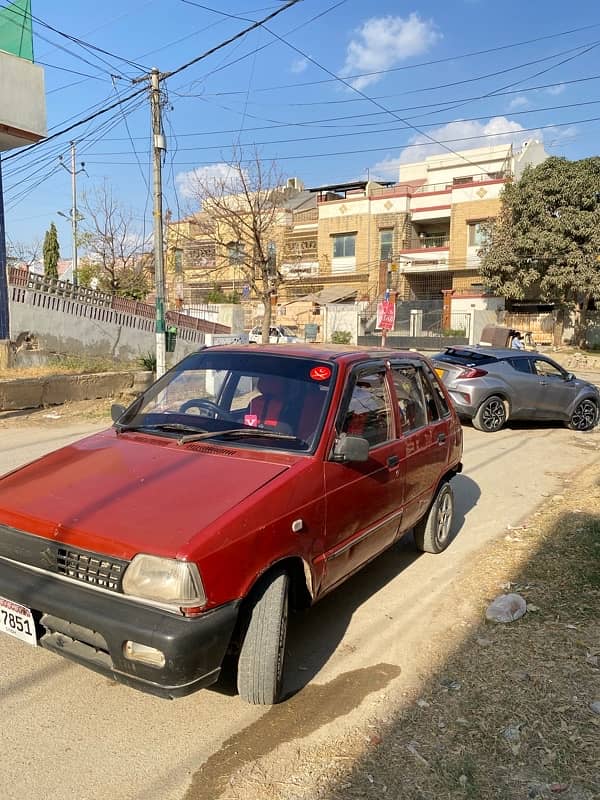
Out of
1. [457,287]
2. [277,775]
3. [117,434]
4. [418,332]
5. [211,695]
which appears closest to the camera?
[277,775]

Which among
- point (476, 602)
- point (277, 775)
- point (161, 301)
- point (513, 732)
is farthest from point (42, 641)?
point (161, 301)

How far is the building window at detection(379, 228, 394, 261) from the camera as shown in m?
41.9

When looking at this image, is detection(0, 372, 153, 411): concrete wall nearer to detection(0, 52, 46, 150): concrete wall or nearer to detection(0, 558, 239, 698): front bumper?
detection(0, 52, 46, 150): concrete wall

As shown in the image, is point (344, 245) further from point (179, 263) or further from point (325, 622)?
point (325, 622)

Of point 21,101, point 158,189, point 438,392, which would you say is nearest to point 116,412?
point 438,392

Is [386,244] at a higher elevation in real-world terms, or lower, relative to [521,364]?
higher

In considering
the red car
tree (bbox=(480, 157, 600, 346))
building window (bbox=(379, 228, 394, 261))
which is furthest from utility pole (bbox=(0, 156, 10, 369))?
building window (bbox=(379, 228, 394, 261))

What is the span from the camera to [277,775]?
2508 millimetres

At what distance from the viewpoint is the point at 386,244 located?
1660 inches

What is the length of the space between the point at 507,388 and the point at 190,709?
908cm

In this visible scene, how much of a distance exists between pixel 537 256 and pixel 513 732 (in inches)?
1290

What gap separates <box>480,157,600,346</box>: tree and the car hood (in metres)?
31.9

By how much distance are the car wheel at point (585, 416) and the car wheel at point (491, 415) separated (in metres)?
1.65

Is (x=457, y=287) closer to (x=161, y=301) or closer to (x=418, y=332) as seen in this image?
(x=418, y=332)
